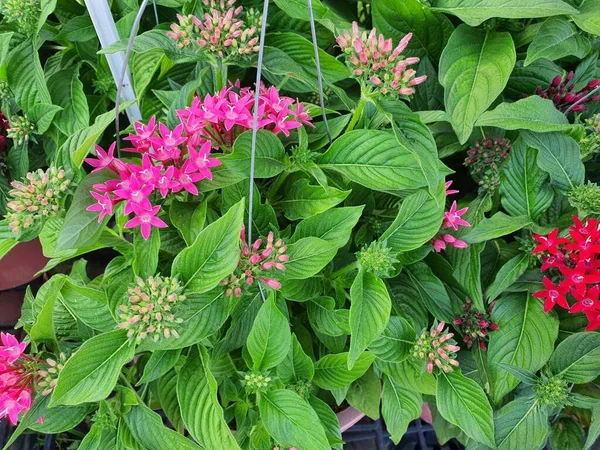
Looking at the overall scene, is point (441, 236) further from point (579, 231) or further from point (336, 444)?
point (336, 444)

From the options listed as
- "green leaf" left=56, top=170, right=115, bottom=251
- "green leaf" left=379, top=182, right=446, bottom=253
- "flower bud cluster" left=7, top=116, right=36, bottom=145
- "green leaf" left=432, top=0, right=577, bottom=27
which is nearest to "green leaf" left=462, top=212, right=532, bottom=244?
"green leaf" left=379, top=182, right=446, bottom=253

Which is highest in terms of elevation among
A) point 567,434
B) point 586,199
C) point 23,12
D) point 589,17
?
point 23,12

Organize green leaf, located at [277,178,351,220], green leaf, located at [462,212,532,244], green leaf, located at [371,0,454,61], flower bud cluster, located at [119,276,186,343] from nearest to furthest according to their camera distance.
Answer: flower bud cluster, located at [119,276,186,343], green leaf, located at [277,178,351,220], green leaf, located at [462,212,532,244], green leaf, located at [371,0,454,61]

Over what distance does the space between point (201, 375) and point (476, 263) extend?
19.2 inches

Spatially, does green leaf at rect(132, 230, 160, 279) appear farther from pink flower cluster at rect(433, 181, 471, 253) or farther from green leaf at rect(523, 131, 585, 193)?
green leaf at rect(523, 131, 585, 193)

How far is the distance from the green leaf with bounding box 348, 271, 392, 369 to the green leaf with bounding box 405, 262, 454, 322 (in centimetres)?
18

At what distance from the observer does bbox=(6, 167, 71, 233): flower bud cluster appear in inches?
24.5

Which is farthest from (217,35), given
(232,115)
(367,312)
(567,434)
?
(567,434)

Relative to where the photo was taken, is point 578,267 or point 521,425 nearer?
point 578,267

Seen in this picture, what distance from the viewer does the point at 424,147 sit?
2.14 ft

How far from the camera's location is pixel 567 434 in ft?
3.17

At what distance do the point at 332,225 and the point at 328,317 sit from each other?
160 millimetres

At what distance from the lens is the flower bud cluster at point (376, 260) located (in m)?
0.69

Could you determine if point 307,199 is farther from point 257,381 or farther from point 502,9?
point 502,9
